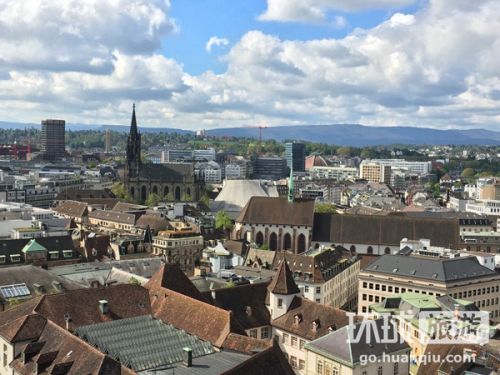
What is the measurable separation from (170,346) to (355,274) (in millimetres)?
67684

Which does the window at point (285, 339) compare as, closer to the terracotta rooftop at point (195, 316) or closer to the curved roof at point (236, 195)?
the terracotta rooftop at point (195, 316)

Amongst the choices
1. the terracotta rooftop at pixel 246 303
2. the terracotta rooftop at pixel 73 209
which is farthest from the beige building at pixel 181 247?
the terracotta rooftop at pixel 73 209

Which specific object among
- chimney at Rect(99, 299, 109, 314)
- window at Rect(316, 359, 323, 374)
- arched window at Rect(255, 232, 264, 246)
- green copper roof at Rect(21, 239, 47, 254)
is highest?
chimney at Rect(99, 299, 109, 314)

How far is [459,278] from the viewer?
87875 mm

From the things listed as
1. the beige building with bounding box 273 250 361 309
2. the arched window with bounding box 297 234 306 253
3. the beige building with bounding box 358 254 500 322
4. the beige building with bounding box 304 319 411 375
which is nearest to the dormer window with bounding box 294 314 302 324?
the beige building with bounding box 304 319 411 375

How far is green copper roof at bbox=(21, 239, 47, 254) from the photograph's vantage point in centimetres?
8975

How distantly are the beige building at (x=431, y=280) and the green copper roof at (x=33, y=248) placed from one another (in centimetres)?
4683

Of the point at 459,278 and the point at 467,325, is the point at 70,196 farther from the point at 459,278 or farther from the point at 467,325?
the point at 467,325

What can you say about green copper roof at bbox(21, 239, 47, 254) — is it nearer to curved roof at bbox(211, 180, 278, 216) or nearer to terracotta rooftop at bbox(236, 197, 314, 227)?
terracotta rooftop at bbox(236, 197, 314, 227)

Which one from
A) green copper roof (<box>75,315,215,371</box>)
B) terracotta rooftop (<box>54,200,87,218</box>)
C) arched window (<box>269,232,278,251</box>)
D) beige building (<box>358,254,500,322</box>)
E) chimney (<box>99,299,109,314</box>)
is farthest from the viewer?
terracotta rooftop (<box>54,200,87,218</box>)

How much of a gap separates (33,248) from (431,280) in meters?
56.4

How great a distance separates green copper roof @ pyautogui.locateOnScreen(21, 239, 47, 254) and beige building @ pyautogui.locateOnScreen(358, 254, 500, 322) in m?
46.8

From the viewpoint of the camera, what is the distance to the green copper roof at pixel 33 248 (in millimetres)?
89750

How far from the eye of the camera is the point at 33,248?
296ft
